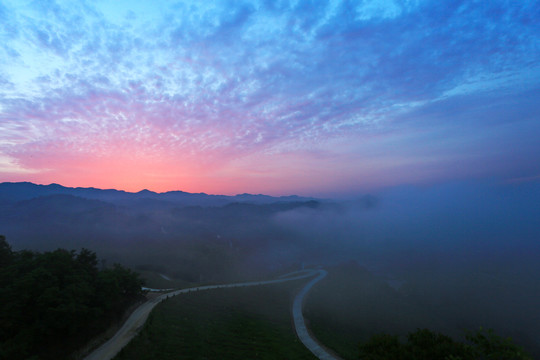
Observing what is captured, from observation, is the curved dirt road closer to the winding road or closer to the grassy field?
the winding road

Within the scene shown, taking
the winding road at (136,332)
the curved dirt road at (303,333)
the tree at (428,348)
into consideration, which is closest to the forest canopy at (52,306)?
the winding road at (136,332)

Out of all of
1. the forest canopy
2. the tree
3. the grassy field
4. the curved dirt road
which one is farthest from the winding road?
the tree

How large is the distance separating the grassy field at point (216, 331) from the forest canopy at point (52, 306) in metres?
7.54

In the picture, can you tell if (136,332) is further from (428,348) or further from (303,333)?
(428,348)

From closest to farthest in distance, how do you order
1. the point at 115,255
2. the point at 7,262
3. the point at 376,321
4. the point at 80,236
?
1. the point at 7,262
2. the point at 376,321
3. the point at 115,255
4. the point at 80,236

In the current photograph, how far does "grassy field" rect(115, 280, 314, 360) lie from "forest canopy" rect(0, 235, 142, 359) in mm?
7543

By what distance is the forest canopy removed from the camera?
3114 cm

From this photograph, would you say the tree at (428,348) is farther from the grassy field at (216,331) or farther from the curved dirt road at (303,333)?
the grassy field at (216,331)

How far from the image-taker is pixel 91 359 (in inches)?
1137

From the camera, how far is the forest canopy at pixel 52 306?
3114 centimetres

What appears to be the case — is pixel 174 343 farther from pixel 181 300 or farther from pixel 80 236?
pixel 80 236

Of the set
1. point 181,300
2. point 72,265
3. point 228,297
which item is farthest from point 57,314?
point 228,297

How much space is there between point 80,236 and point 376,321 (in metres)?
202

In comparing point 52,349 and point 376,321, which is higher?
point 52,349
